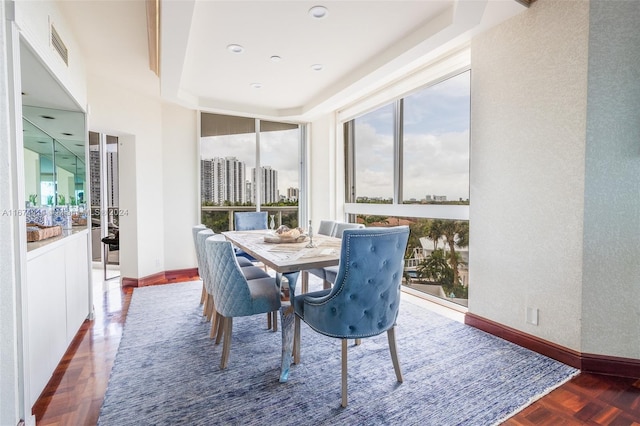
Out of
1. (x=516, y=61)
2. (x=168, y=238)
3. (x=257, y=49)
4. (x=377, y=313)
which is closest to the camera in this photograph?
(x=377, y=313)

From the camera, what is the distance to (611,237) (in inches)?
79.9

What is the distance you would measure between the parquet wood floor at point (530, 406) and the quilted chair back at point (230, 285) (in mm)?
867

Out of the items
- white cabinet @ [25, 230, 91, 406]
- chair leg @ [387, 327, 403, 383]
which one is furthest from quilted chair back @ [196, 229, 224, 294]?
chair leg @ [387, 327, 403, 383]

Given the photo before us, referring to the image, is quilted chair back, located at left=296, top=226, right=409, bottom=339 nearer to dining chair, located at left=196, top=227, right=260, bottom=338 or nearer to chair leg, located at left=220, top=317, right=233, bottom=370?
chair leg, located at left=220, top=317, right=233, bottom=370

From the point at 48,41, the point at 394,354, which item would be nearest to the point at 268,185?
the point at 48,41

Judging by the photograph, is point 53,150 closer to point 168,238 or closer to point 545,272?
point 168,238

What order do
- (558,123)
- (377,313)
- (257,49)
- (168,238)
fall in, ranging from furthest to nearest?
(168,238) → (257,49) → (558,123) → (377,313)

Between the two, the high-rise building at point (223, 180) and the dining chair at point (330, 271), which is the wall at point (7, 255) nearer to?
the dining chair at point (330, 271)

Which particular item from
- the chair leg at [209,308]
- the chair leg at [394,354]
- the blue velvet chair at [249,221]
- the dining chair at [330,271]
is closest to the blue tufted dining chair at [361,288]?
the chair leg at [394,354]

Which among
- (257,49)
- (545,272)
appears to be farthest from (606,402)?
(257,49)

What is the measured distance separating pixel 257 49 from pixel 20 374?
305 centimetres

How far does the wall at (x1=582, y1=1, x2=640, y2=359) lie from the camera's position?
1976 mm

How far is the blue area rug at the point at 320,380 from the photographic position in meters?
1.64

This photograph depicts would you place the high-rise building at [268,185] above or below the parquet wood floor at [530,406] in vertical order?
above
